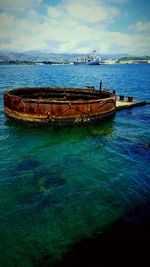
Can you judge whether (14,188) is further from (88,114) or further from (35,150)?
(88,114)

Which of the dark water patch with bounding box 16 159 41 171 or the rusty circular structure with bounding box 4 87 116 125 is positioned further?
the rusty circular structure with bounding box 4 87 116 125

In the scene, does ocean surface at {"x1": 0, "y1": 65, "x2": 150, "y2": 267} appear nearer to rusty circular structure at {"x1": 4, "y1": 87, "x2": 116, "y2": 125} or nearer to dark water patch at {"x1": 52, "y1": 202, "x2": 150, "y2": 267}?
dark water patch at {"x1": 52, "y1": 202, "x2": 150, "y2": 267}

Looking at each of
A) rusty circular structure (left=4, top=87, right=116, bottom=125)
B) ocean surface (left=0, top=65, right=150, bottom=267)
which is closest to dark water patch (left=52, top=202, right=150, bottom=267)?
ocean surface (left=0, top=65, right=150, bottom=267)

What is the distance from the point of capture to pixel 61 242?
766 cm

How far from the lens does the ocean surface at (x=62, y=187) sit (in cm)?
775

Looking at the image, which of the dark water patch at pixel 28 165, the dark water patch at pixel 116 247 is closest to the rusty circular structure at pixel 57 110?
the dark water patch at pixel 28 165

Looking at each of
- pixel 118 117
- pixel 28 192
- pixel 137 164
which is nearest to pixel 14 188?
pixel 28 192

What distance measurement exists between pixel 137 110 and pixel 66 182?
1801 cm

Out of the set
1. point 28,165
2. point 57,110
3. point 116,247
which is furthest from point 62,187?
point 57,110

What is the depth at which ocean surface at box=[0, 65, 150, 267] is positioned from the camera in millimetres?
7750

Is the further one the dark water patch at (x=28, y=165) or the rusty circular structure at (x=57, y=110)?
the rusty circular structure at (x=57, y=110)

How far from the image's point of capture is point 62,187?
35.2 feet

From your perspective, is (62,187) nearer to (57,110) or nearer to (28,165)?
(28,165)

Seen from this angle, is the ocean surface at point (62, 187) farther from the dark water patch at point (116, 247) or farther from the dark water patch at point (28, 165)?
the dark water patch at point (116, 247)
